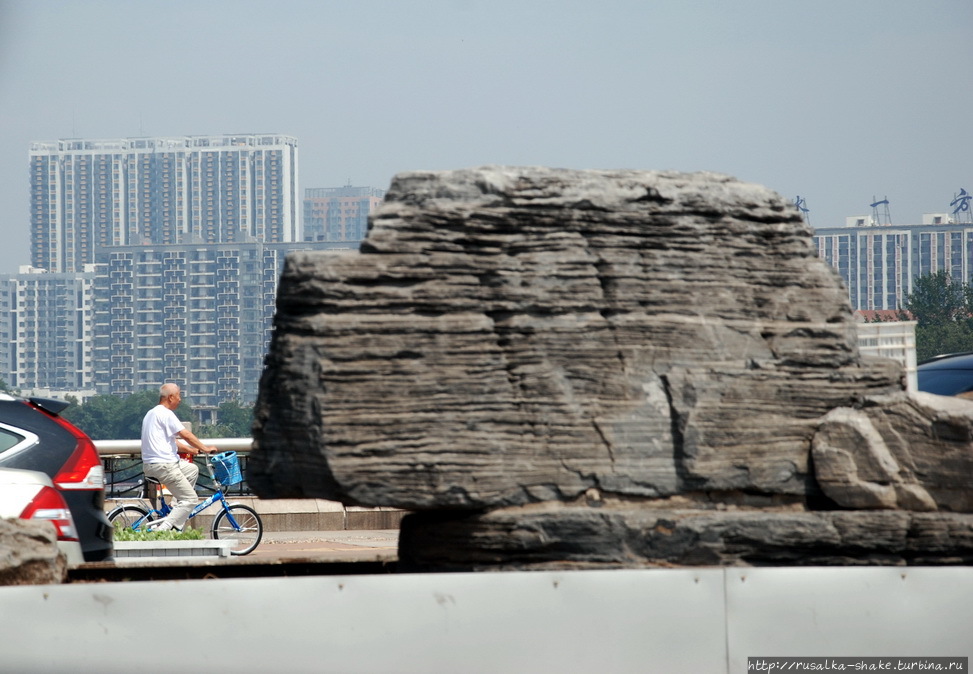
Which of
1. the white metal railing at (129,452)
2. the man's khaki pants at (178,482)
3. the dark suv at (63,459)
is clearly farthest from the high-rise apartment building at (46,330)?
the dark suv at (63,459)

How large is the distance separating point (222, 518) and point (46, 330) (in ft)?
585

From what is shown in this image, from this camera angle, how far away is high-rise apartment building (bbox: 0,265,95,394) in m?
174

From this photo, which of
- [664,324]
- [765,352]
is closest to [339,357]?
[664,324]

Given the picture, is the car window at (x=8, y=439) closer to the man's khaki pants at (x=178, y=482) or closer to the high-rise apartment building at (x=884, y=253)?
the man's khaki pants at (x=178, y=482)

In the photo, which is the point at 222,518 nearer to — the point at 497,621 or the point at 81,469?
the point at 81,469

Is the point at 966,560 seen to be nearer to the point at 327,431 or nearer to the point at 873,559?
the point at 873,559

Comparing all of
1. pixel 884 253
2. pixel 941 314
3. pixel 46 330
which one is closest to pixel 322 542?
pixel 941 314

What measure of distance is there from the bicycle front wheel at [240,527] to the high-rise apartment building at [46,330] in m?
171

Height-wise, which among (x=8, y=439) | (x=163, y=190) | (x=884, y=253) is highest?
(x=163, y=190)

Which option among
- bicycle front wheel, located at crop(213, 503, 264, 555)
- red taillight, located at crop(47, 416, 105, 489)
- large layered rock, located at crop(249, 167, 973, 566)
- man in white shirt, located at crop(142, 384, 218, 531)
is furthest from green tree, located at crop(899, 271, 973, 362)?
red taillight, located at crop(47, 416, 105, 489)

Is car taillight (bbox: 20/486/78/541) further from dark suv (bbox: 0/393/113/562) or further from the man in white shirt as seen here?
the man in white shirt

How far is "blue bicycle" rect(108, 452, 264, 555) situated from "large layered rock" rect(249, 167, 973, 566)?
6747 mm

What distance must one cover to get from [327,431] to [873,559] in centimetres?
248

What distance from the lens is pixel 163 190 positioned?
190125 millimetres
